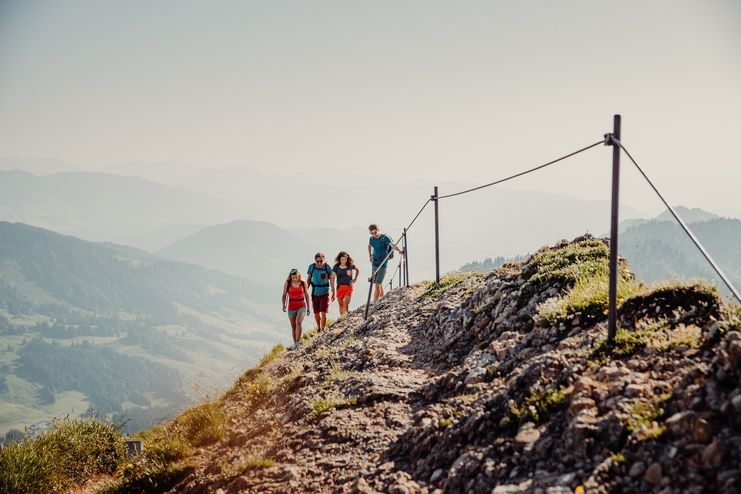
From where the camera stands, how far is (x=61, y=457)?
1063 cm

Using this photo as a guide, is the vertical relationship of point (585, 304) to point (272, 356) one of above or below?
above

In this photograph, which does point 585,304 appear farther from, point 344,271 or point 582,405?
point 344,271

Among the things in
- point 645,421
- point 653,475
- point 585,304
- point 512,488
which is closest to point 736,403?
point 645,421

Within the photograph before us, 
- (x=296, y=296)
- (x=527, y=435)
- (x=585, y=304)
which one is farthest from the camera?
(x=296, y=296)

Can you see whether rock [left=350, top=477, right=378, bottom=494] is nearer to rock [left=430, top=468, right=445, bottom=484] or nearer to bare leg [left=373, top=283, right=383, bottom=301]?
rock [left=430, top=468, right=445, bottom=484]

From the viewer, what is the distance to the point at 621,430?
4266mm

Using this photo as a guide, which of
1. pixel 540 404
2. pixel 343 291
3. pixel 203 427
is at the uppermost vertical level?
pixel 343 291

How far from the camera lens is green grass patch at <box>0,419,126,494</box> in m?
9.40

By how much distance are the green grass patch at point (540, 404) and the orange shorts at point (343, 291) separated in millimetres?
11874

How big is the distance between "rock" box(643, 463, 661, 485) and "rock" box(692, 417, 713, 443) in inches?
14.8

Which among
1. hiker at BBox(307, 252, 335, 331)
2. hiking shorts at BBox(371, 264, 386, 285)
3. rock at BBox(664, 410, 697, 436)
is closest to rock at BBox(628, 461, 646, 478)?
rock at BBox(664, 410, 697, 436)

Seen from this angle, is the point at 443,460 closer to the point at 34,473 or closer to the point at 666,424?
the point at 666,424

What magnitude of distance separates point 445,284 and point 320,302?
422 centimetres

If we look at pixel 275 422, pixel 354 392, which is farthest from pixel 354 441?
pixel 275 422
